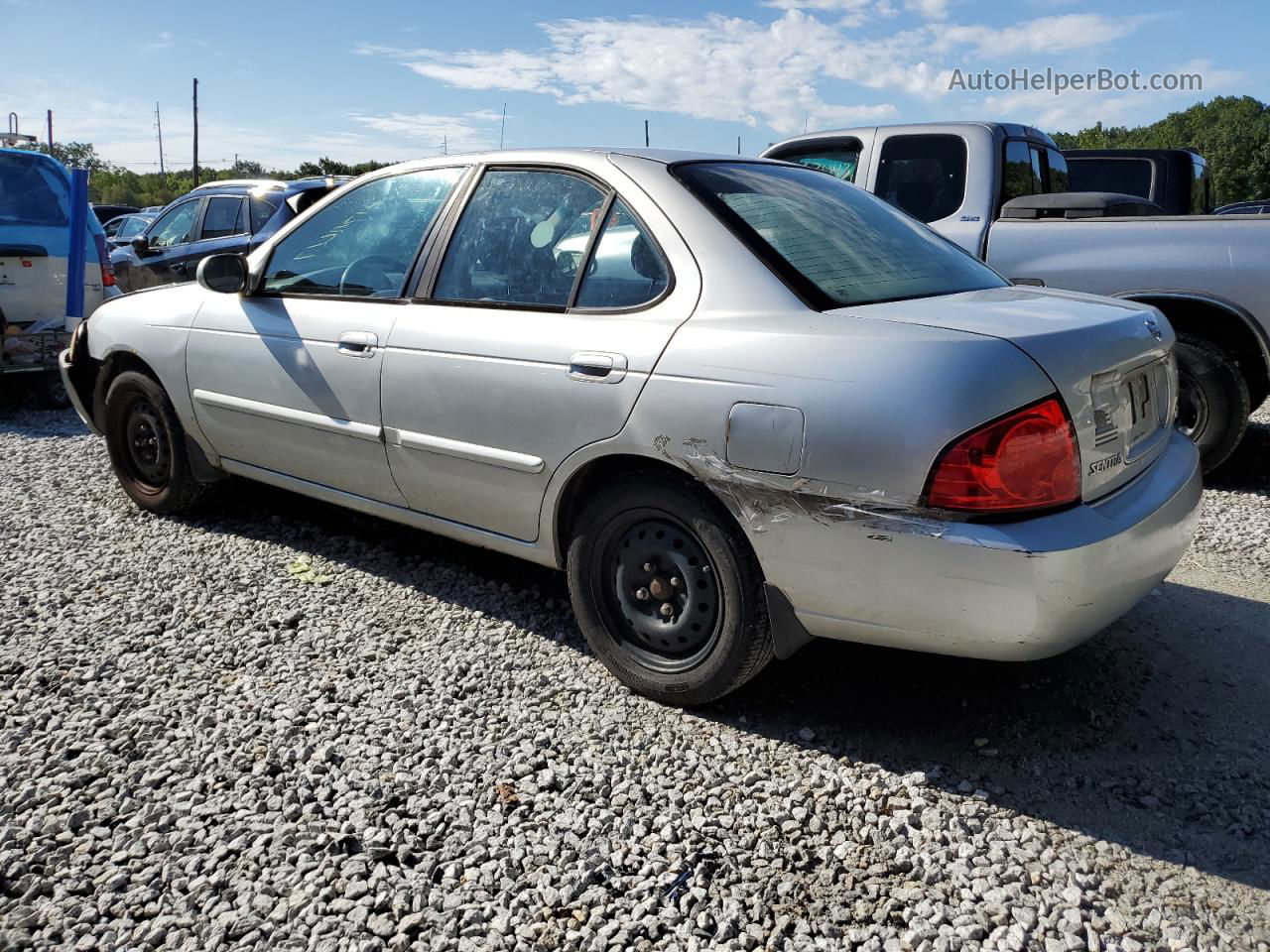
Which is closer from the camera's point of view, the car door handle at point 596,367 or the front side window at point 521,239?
the car door handle at point 596,367

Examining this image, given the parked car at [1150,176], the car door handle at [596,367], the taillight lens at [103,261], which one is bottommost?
the car door handle at [596,367]

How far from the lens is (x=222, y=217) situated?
1122cm

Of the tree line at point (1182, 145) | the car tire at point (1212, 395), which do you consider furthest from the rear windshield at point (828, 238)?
the tree line at point (1182, 145)

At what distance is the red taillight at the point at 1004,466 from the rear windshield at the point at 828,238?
63 centimetres

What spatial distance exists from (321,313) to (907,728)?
2.61 meters

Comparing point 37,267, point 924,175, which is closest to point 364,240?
point 924,175

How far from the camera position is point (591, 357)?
9.95ft

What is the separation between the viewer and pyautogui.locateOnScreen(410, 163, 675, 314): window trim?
3.06 meters

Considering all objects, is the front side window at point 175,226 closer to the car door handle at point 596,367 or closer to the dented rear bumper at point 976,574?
the car door handle at point 596,367

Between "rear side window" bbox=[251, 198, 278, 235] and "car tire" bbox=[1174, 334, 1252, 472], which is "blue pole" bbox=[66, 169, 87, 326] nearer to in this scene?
"rear side window" bbox=[251, 198, 278, 235]

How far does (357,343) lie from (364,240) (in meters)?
0.52

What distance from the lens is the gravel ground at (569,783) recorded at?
2.24 meters

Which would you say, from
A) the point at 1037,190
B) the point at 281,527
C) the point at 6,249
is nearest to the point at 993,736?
the point at 281,527

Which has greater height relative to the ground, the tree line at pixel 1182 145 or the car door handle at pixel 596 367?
the tree line at pixel 1182 145
